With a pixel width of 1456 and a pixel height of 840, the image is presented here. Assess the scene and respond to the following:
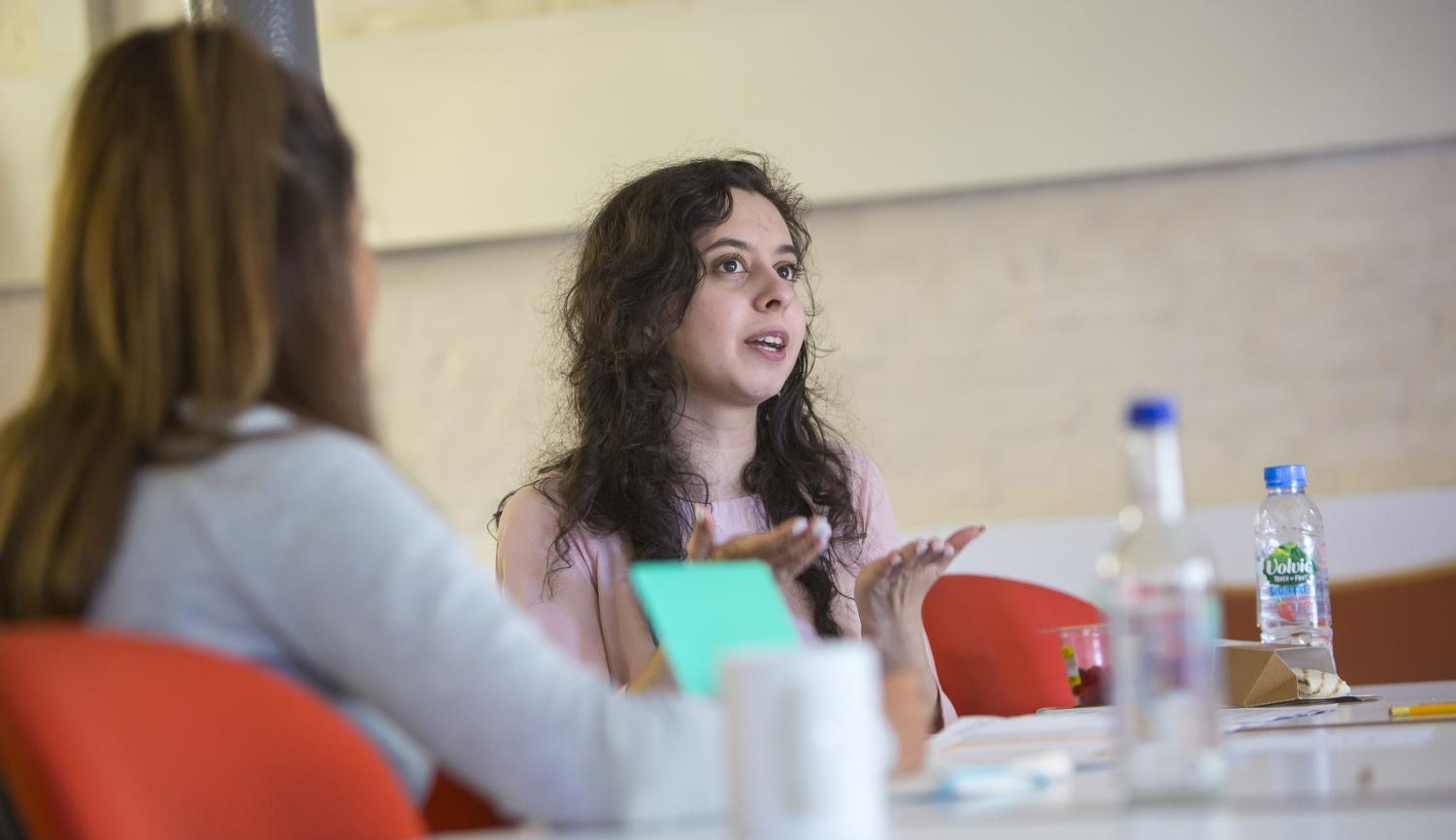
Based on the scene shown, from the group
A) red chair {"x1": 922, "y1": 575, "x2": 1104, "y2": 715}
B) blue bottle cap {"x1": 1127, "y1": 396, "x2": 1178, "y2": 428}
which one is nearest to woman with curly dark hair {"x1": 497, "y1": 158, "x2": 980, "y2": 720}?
red chair {"x1": 922, "y1": 575, "x2": 1104, "y2": 715}

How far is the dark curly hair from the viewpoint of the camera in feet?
7.34

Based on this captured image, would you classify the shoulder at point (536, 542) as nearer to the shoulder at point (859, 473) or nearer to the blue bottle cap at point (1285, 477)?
the shoulder at point (859, 473)

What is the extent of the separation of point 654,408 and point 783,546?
973mm

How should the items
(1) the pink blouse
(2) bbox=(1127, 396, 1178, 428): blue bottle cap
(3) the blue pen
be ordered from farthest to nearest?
(1) the pink blouse
(3) the blue pen
(2) bbox=(1127, 396, 1178, 428): blue bottle cap

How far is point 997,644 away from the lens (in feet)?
7.66

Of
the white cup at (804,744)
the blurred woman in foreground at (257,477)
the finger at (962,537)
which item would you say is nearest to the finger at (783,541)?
the finger at (962,537)

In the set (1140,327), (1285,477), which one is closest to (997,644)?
(1285,477)

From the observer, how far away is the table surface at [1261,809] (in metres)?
0.74

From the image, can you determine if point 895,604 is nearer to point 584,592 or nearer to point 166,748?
point 584,592

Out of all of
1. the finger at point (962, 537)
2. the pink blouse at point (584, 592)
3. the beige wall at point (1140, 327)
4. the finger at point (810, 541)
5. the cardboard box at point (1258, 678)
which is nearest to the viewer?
the finger at point (810, 541)

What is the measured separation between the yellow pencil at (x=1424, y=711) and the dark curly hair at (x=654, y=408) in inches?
35.0

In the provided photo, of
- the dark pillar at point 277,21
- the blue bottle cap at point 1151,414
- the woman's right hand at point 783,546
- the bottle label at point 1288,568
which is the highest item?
the dark pillar at point 277,21

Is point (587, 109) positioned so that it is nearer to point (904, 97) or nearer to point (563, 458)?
point (904, 97)

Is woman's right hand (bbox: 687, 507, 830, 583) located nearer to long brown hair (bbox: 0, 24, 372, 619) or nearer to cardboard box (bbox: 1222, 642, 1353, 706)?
long brown hair (bbox: 0, 24, 372, 619)
